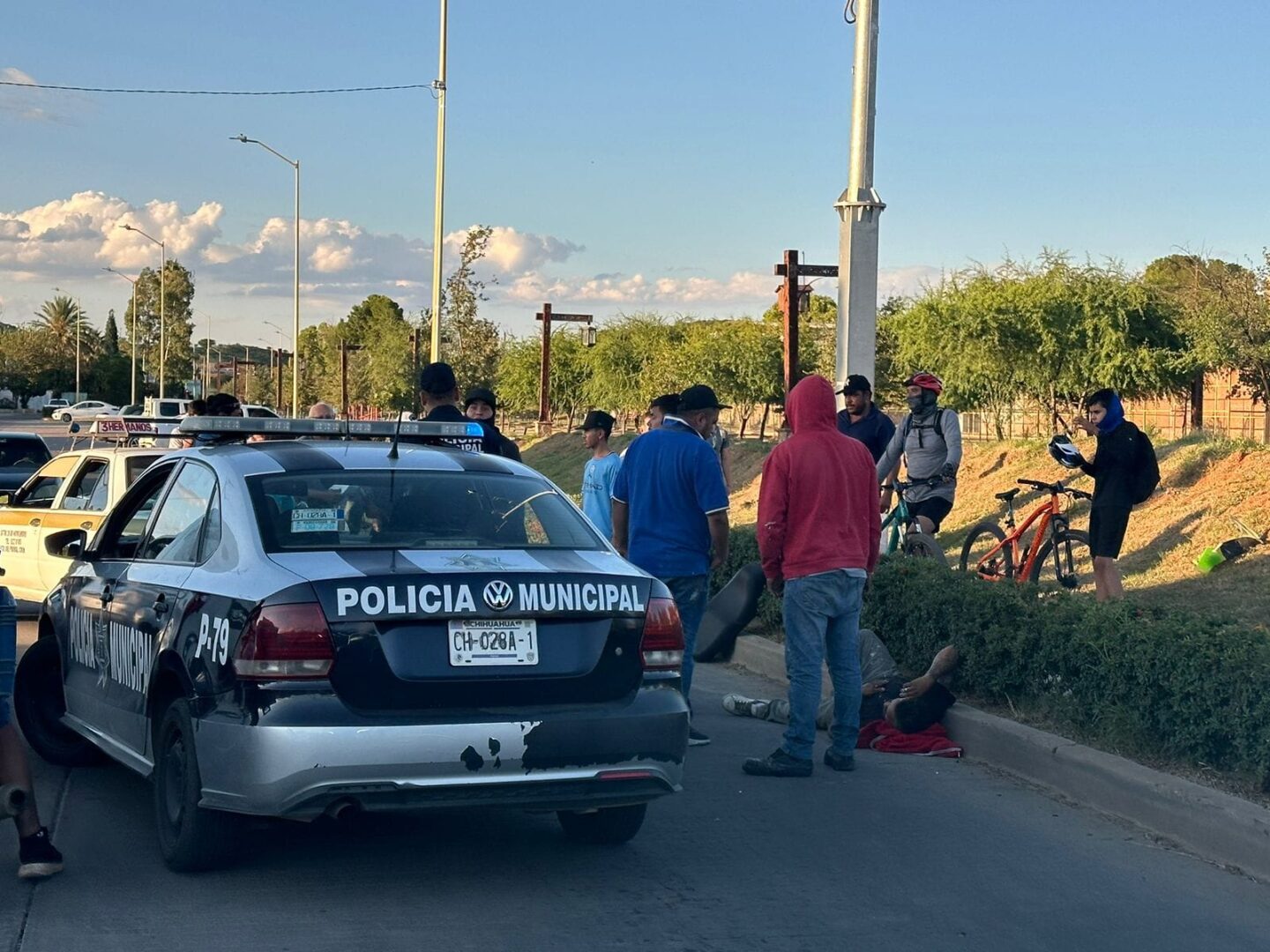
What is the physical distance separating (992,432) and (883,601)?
81.4 feet

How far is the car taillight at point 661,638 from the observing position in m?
5.44

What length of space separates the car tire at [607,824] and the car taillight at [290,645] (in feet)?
4.89

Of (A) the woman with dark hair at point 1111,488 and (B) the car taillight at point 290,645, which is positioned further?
(A) the woman with dark hair at point 1111,488

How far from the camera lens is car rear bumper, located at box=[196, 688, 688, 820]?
486 centimetres

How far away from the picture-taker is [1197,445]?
1659 centimetres

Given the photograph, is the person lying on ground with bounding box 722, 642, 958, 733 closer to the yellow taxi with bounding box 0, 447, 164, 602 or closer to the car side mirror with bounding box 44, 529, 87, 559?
the car side mirror with bounding box 44, 529, 87, 559

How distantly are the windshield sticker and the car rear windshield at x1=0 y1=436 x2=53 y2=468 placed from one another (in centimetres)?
1460

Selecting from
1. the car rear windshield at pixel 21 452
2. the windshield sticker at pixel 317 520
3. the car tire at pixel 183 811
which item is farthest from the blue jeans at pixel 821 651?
the car rear windshield at pixel 21 452

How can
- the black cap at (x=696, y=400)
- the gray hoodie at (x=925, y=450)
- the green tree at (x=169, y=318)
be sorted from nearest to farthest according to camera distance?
1. the black cap at (x=696, y=400)
2. the gray hoodie at (x=925, y=450)
3. the green tree at (x=169, y=318)

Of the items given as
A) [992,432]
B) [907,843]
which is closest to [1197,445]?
[907,843]

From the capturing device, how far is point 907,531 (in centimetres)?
1243

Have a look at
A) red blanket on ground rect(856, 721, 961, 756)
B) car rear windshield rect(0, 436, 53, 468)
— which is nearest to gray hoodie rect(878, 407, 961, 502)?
red blanket on ground rect(856, 721, 961, 756)

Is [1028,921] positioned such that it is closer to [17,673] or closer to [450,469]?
[450,469]

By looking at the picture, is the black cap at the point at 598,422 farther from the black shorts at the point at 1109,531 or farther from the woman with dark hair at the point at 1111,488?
→ the black shorts at the point at 1109,531
